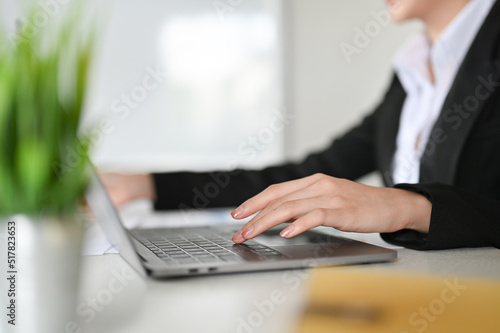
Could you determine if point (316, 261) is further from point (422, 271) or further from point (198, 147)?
point (198, 147)

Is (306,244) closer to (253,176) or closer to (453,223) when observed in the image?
(453,223)

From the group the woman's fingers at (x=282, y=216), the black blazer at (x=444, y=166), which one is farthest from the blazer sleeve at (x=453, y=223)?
the woman's fingers at (x=282, y=216)

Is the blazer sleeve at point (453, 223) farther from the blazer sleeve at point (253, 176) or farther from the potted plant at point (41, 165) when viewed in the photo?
the blazer sleeve at point (253, 176)

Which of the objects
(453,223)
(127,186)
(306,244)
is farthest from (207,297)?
(127,186)

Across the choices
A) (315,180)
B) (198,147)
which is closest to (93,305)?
(315,180)

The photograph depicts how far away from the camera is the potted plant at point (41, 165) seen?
37 cm

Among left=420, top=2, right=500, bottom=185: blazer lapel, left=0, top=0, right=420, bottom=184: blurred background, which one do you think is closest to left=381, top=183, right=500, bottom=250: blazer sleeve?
left=420, top=2, right=500, bottom=185: blazer lapel

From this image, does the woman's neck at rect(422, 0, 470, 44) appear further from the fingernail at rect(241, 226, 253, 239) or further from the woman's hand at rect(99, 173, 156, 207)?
the fingernail at rect(241, 226, 253, 239)

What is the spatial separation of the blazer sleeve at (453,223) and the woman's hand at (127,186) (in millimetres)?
664

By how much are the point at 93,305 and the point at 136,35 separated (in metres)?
2.72

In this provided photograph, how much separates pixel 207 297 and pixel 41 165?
19 centimetres

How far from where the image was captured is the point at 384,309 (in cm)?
45

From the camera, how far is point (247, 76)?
319 cm

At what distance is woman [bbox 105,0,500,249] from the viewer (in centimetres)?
71
